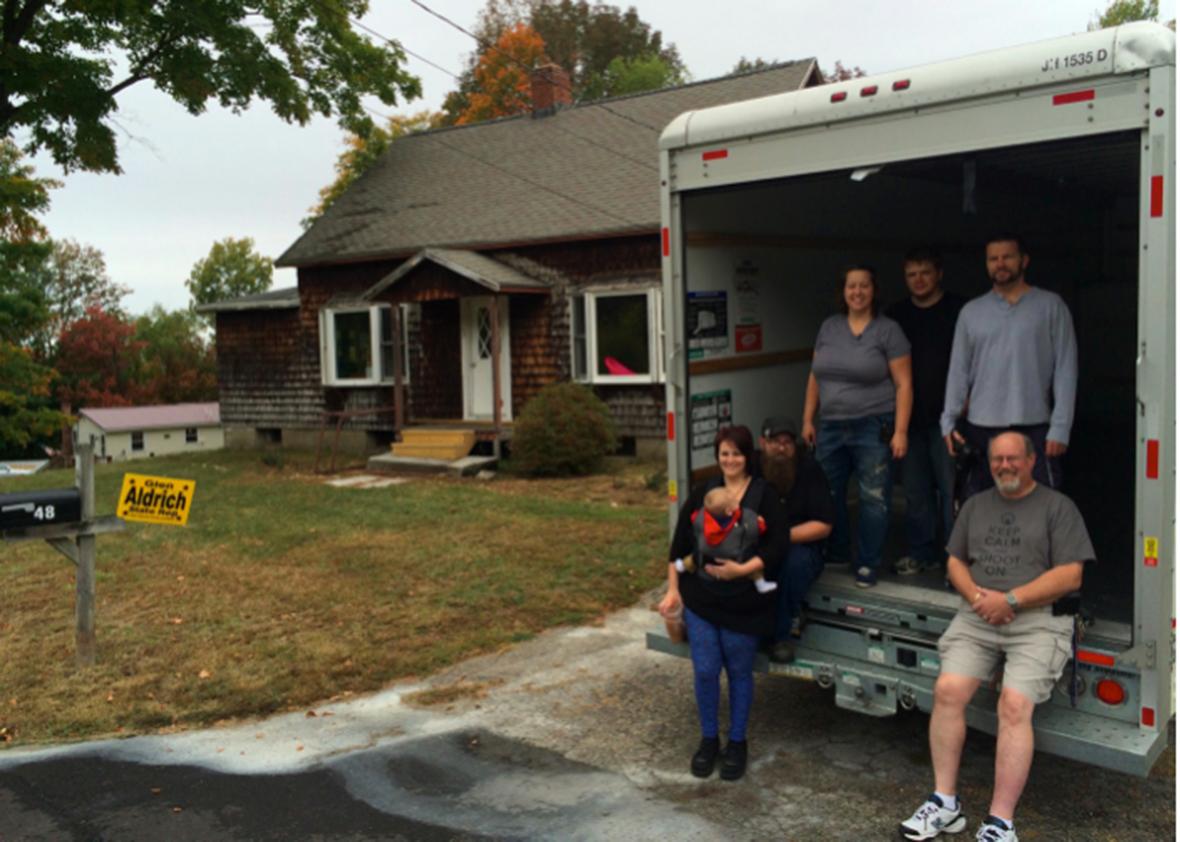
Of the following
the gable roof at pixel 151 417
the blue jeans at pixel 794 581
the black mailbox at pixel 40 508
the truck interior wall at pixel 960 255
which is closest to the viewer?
the blue jeans at pixel 794 581

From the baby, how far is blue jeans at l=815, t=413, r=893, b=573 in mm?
610

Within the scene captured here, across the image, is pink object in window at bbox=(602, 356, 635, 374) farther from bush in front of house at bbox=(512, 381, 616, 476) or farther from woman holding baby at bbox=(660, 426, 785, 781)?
woman holding baby at bbox=(660, 426, 785, 781)

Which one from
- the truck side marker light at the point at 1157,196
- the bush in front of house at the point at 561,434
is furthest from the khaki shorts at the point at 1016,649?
the bush in front of house at the point at 561,434

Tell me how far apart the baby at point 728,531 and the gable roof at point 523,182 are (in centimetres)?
1041

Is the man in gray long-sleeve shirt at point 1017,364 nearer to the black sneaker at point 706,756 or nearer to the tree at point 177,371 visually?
the black sneaker at point 706,756

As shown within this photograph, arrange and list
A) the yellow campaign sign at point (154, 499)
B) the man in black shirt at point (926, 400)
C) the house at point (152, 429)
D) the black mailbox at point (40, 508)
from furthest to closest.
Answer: the house at point (152, 429)
the yellow campaign sign at point (154, 499)
the black mailbox at point (40, 508)
the man in black shirt at point (926, 400)

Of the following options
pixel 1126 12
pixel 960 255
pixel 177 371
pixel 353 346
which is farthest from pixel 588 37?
pixel 960 255

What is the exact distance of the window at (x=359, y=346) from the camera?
1806 centimetres

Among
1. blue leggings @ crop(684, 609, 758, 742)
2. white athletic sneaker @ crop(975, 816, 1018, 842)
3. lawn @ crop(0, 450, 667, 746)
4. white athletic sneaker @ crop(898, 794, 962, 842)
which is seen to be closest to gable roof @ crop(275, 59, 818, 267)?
lawn @ crop(0, 450, 667, 746)

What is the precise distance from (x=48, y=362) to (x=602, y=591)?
157ft

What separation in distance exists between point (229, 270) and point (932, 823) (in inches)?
2685

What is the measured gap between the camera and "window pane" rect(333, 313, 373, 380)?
18.4 meters

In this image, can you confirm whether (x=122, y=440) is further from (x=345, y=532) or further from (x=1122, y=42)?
(x=1122, y=42)

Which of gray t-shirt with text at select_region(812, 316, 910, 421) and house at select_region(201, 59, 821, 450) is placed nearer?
gray t-shirt with text at select_region(812, 316, 910, 421)
